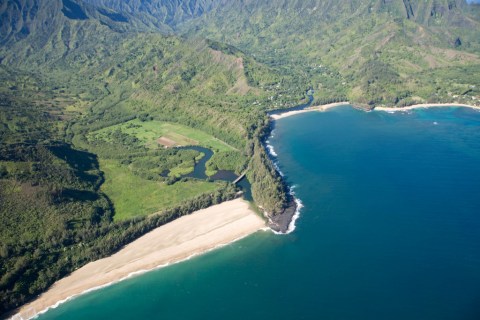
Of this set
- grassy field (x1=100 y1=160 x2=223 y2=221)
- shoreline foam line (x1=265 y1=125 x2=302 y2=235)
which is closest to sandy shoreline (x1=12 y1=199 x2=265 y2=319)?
shoreline foam line (x1=265 y1=125 x2=302 y2=235)

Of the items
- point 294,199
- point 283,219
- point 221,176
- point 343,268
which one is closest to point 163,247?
point 283,219

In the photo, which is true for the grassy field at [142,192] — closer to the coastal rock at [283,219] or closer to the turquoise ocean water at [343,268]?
the coastal rock at [283,219]

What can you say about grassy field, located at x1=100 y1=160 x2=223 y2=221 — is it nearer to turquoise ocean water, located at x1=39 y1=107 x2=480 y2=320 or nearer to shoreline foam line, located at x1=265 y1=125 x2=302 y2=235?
shoreline foam line, located at x1=265 y1=125 x2=302 y2=235

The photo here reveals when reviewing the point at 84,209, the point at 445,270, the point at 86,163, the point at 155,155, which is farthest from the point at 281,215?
the point at 86,163

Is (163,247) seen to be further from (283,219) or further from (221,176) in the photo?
(221,176)

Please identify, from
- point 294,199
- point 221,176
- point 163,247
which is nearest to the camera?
point 163,247

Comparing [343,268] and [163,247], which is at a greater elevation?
→ [163,247]
